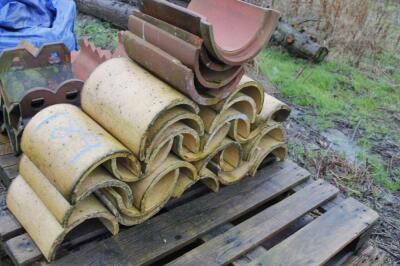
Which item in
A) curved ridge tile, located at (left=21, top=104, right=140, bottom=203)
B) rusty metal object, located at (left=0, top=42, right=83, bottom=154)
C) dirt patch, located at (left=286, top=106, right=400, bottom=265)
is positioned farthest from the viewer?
dirt patch, located at (left=286, top=106, right=400, bottom=265)

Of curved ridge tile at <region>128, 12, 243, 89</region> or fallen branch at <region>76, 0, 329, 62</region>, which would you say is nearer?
curved ridge tile at <region>128, 12, 243, 89</region>

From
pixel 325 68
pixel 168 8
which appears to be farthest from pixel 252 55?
pixel 325 68

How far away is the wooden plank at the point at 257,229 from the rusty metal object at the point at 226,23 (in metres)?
0.83

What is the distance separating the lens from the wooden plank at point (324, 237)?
2008 mm

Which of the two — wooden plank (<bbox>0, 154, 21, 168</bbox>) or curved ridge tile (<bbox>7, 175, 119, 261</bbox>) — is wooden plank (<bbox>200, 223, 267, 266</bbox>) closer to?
curved ridge tile (<bbox>7, 175, 119, 261</bbox>)

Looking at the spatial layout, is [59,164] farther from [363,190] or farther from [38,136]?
[363,190]

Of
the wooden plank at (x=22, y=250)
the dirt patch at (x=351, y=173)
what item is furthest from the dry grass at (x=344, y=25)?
the wooden plank at (x=22, y=250)

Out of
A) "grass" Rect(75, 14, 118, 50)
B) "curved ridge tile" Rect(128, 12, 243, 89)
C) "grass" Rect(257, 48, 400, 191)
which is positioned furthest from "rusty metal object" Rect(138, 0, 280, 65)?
"grass" Rect(75, 14, 118, 50)

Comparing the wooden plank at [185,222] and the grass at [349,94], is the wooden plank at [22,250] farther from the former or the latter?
the grass at [349,94]

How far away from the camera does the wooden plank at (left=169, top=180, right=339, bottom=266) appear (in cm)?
191

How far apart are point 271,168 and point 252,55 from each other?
34.1 inches

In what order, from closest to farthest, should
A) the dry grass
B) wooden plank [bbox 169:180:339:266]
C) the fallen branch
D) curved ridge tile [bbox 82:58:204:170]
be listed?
curved ridge tile [bbox 82:58:204:170] < wooden plank [bbox 169:180:339:266] < the fallen branch < the dry grass

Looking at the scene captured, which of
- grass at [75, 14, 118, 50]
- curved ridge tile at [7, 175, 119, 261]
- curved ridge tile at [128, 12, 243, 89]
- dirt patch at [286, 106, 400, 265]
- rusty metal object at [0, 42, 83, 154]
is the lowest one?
dirt patch at [286, 106, 400, 265]

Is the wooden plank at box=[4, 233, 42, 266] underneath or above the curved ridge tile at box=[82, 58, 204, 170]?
underneath
